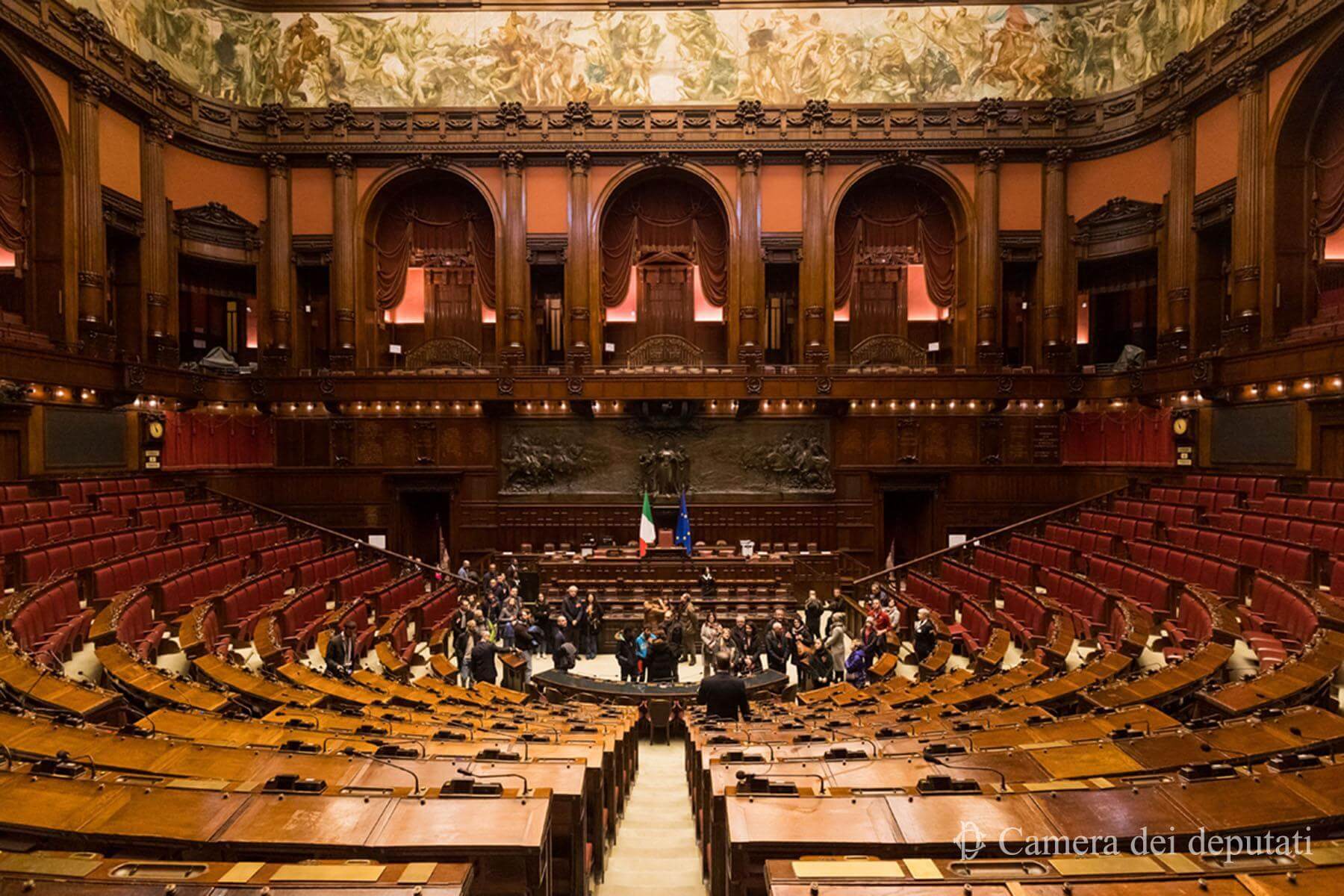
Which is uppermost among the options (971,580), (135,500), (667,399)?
(667,399)

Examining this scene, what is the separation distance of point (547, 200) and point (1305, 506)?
17.8 meters

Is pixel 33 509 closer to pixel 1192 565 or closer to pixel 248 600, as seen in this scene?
pixel 248 600

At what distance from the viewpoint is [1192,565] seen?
440 inches

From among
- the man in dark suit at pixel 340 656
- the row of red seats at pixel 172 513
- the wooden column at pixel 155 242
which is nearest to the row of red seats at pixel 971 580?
the man in dark suit at pixel 340 656

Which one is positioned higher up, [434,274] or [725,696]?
[434,274]

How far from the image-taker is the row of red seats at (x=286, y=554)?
14.1 meters

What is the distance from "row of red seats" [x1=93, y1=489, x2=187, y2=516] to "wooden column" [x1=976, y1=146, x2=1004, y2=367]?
759 inches

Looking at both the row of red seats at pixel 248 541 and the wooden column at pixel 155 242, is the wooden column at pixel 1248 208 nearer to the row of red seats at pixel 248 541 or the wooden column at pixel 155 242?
the row of red seats at pixel 248 541

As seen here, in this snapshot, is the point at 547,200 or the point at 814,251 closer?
the point at 814,251

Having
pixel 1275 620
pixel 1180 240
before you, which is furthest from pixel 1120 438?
pixel 1275 620

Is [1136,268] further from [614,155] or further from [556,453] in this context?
[556,453]

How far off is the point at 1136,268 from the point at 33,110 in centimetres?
2581

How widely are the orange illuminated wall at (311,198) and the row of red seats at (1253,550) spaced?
21.0m

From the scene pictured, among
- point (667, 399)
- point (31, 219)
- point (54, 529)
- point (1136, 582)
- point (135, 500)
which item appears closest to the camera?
point (1136, 582)
